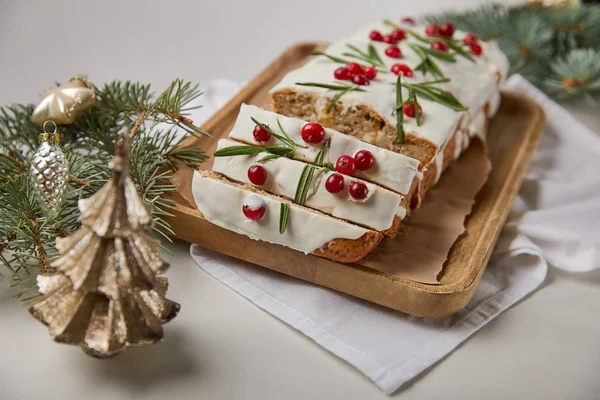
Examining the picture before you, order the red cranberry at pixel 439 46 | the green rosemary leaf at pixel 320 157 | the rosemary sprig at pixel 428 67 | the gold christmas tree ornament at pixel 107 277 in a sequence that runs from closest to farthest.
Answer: the gold christmas tree ornament at pixel 107 277
the green rosemary leaf at pixel 320 157
the rosemary sprig at pixel 428 67
the red cranberry at pixel 439 46

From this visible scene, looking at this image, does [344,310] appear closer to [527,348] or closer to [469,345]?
[469,345]

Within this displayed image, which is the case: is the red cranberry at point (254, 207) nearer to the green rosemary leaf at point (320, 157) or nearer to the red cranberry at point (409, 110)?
the green rosemary leaf at point (320, 157)

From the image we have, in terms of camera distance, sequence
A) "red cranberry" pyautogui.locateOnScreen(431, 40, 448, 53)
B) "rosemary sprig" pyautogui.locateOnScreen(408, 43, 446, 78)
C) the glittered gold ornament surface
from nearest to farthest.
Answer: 1. "rosemary sprig" pyautogui.locateOnScreen(408, 43, 446, 78)
2. "red cranberry" pyautogui.locateOnScreen(431, 40, 448, 53)
3. the glittered gold ornament surface

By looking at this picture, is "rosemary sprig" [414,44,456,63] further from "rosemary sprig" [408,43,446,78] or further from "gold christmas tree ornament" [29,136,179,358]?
"gold christmas tree ornament" [29,136,179,358]

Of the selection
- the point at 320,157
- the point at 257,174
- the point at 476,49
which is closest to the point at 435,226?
the point at 320,157

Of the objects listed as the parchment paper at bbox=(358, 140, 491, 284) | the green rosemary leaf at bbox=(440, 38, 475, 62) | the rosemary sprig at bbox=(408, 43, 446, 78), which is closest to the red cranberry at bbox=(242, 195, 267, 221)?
the parchment paper at bbox=(358, 140, 491, 284)

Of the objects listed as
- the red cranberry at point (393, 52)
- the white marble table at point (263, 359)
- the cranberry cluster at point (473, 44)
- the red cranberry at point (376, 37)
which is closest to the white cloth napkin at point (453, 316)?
the white marble table at point (263, 359)
